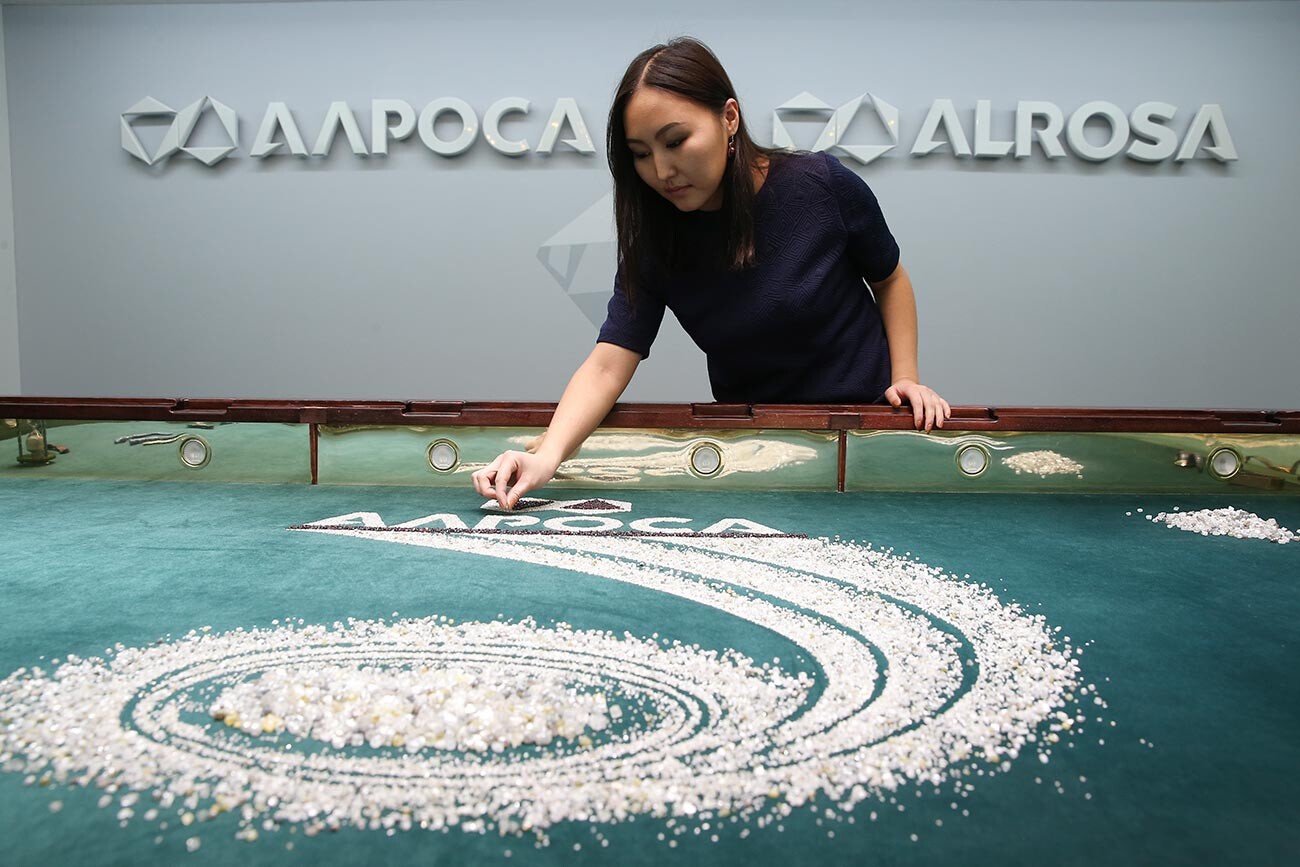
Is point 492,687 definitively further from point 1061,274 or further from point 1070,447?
point 1061,274

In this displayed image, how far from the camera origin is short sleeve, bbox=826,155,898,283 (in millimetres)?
1860

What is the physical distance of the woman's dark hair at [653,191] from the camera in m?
1.50

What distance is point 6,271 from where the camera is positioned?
15.9 ft

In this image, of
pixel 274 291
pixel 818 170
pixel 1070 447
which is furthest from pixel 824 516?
pixel 274 291

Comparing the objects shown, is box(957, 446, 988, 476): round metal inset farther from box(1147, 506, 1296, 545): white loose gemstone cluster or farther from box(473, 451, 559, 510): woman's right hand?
box(473, 451, 559, 510): woman's right hand

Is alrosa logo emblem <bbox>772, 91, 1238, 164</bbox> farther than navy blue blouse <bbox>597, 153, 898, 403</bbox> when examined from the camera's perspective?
Yes

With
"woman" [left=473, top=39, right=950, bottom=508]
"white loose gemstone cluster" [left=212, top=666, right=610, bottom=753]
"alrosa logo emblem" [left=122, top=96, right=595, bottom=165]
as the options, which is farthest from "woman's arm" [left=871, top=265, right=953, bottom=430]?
"alrosa logo emblem" [left=122, top=96, right=595, bottom=165]

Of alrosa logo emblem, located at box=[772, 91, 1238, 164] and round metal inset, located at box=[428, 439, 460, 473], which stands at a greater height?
alrosa logo emblem, located at box=[772, 91, 1238, 164]

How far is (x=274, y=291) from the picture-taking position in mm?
4738

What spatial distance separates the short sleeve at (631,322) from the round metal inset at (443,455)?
0.36m

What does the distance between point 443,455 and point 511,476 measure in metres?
0.28

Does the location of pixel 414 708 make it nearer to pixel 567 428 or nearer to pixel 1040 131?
pixel 567 428

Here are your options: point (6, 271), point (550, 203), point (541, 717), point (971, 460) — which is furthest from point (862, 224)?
point (6, 271)

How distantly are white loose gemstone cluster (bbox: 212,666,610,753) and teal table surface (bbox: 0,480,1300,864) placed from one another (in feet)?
0.20
